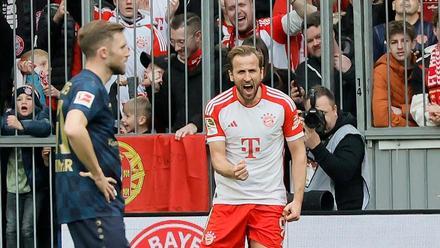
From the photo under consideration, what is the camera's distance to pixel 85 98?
7.62m

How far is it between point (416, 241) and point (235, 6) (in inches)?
105

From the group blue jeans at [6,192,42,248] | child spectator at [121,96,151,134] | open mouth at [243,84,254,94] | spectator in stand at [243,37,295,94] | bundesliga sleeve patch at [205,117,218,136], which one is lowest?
blue jeans at [6,192,42,248]

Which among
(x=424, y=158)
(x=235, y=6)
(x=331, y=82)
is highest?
(x=235, y=6)

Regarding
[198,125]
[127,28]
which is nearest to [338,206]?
[198,125]

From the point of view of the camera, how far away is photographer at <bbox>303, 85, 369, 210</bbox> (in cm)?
1048

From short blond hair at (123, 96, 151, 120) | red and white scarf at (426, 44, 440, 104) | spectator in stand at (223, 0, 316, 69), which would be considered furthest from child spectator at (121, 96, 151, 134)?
red and white scarf at (426, 44, 440, 104)

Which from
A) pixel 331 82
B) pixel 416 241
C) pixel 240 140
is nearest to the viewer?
pixel 240 140

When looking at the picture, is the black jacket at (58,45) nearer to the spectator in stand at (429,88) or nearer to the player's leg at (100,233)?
the spectator in stand at (429,88)

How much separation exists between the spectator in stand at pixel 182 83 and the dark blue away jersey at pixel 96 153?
334cm

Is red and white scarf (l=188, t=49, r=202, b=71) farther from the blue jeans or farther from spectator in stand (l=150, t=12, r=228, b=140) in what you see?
the blue jeans

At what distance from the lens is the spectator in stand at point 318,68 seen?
1102 centimetres

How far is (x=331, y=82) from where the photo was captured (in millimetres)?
11016

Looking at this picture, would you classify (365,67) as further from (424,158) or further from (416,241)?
(416,241)

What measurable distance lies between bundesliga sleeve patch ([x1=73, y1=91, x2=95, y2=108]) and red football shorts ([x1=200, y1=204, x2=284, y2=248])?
211cm
